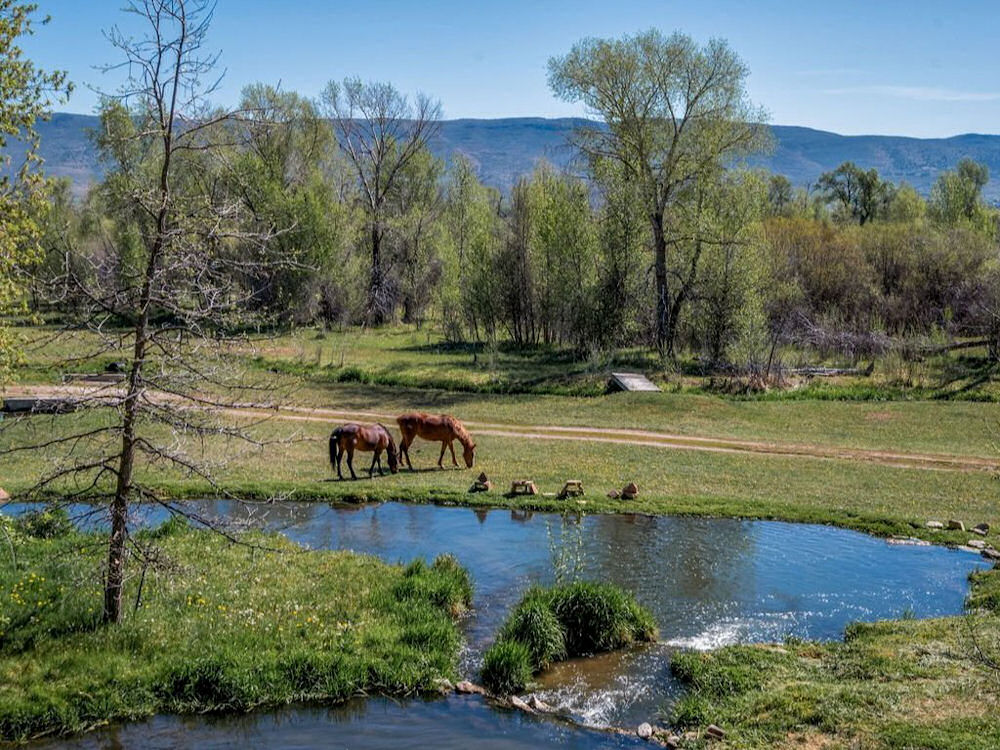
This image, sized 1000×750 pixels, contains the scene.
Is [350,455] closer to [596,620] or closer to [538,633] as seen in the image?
[596,620]

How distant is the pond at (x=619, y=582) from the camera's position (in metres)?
12.5

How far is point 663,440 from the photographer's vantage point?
1313 inches

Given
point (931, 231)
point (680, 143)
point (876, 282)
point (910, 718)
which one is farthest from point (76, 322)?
point (931, 231)

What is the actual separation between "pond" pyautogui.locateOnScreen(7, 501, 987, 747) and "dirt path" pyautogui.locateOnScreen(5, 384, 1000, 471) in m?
8.89

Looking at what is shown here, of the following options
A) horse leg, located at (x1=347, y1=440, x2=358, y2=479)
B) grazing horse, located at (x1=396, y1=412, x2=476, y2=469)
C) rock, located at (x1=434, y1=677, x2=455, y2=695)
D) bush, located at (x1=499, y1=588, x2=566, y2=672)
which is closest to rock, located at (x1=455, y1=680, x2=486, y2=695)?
rock, located at (x1=434, y1=677, x2=455, y2=695)

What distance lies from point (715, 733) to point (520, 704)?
2.85 meters

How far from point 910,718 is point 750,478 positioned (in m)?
16.7

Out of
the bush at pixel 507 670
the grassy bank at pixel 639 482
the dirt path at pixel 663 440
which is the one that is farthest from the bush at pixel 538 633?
the dirt path at pixel 663 440

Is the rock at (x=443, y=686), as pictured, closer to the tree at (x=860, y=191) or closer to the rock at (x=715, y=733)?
the rock at (x=715, y=733)

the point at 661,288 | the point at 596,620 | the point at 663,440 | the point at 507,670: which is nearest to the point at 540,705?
the point at 507,670

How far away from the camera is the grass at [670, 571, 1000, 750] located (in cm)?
1106

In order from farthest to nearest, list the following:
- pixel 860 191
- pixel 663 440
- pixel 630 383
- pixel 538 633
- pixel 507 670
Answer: pixel 860 191 → pixel 630 383 → pixel 663 440 → pixel 538 633 → pixel 507 670

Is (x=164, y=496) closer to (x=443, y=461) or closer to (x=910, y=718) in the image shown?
(x=443, y=461)

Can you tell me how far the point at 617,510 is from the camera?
2350 centimetres
